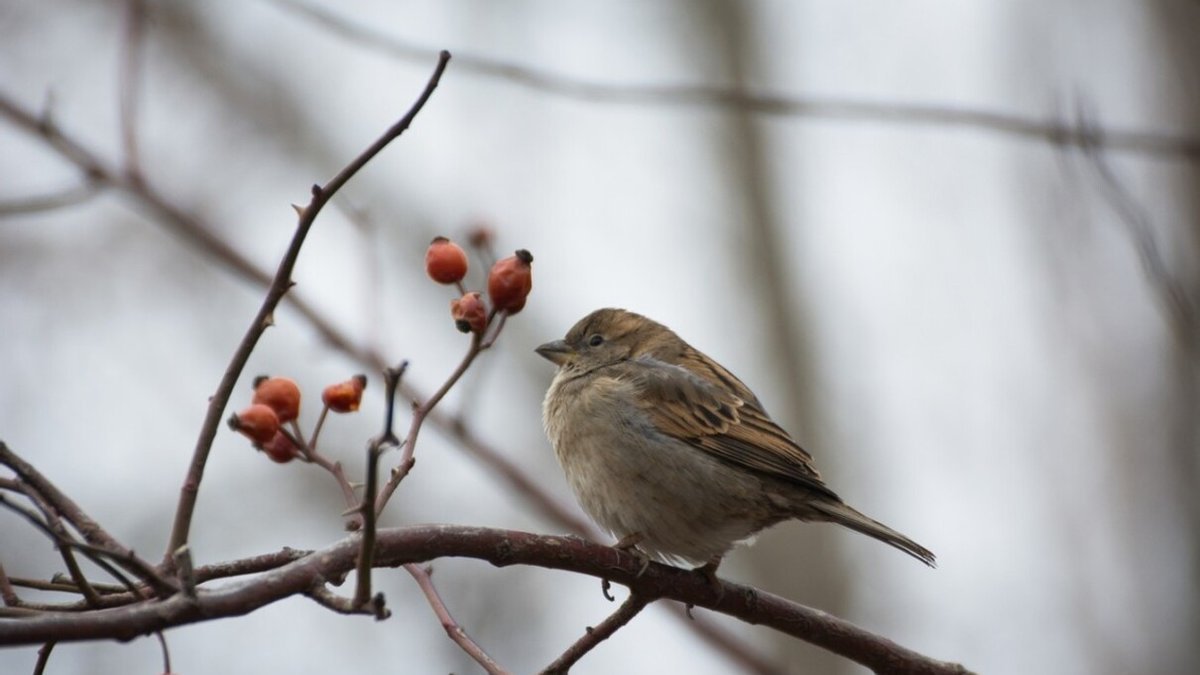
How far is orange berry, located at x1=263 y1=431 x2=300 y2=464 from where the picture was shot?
257cm

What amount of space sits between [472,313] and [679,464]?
2023 mm

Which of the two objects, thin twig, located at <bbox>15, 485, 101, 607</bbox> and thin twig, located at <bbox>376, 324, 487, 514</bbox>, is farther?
thin twig, located at <bbox>376, 324, 487, 514</bbox>

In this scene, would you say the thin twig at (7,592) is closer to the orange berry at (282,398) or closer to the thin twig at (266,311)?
the thin twig at (266,311)

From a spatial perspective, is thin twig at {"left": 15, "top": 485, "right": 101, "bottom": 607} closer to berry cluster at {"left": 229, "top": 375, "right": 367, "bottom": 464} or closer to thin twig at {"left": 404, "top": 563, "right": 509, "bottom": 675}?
berry cluster at {"left": 229, "top": 375, "right": 367, "bottom": 464}

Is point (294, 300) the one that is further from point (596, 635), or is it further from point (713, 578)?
point (596, 635)

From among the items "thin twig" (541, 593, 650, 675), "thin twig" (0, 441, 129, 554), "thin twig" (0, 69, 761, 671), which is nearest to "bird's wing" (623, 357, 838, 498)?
"thin twig" (0, 69, 761, 671)

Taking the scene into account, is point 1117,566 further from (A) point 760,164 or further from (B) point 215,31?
(B) point 215,31

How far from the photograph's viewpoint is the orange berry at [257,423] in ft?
8.16

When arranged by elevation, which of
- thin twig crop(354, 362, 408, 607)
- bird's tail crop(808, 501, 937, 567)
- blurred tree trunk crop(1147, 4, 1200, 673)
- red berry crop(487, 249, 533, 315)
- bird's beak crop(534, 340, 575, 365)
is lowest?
thin twig crop(354, 362, 408, 607)

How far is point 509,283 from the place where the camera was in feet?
8.88

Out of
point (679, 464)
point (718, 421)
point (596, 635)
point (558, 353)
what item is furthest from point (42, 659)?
point (558, 353)

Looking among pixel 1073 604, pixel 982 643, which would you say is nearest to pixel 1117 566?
pixel 1073 604

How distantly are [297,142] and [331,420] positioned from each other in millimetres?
2867

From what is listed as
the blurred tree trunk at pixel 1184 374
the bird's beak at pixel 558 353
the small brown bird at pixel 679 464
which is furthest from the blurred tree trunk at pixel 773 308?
the small brown bird at pixel 679 464
